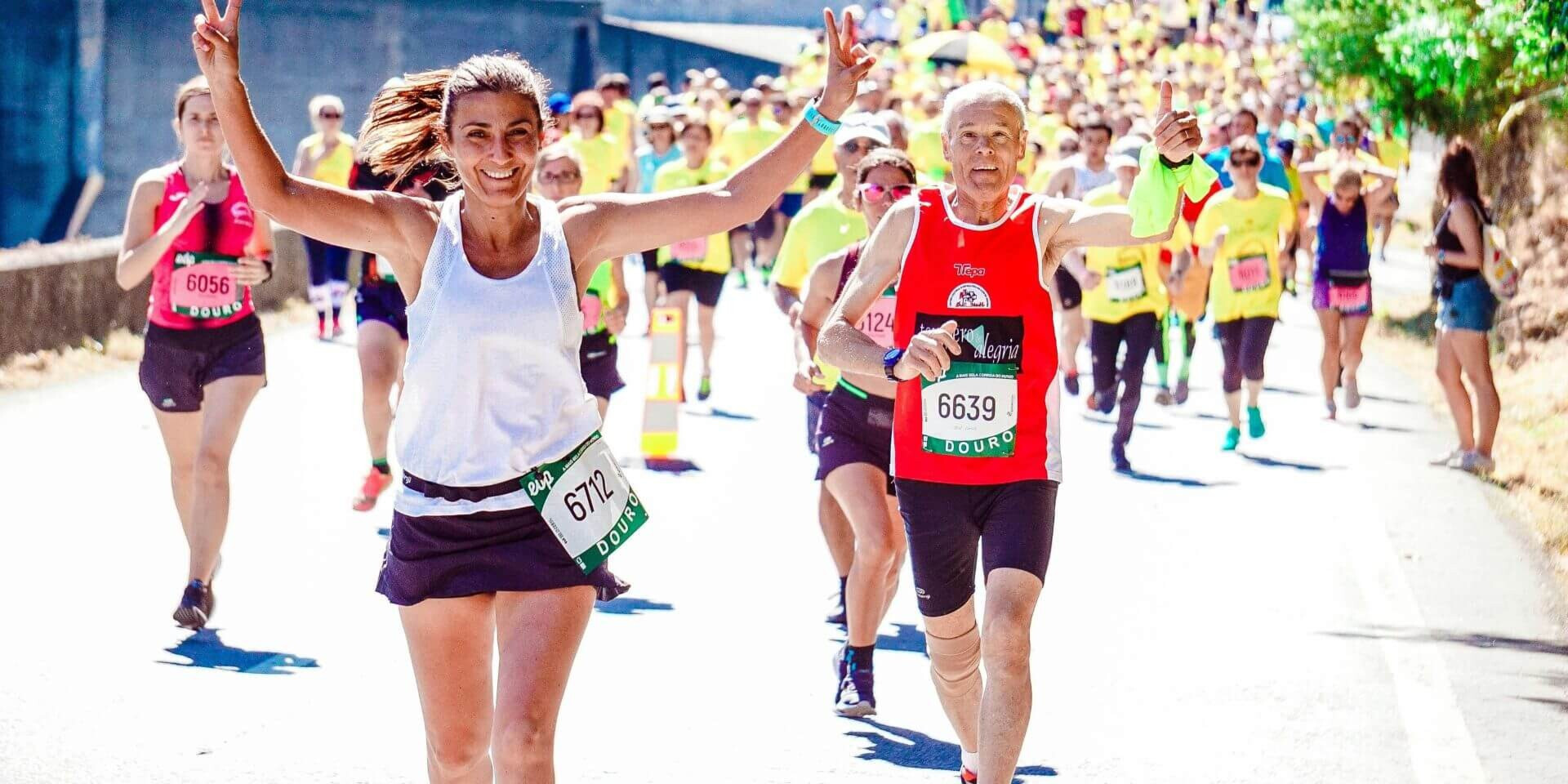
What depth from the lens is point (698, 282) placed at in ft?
52.8

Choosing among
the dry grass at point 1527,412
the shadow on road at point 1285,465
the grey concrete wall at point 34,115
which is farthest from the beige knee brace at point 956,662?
the grey concrete wall at point 34,115

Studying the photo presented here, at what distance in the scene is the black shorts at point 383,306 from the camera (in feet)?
33.0

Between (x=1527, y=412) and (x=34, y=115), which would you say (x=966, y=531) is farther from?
(x=34, y=115)

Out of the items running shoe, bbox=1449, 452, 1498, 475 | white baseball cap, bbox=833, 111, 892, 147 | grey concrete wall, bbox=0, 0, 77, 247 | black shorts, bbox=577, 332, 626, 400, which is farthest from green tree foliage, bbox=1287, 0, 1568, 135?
grey concrete wall, bbox=0, 0, 77, 247

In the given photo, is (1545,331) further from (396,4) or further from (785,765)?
(396,4)

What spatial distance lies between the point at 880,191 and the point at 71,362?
9.84 m

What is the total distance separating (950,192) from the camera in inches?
240

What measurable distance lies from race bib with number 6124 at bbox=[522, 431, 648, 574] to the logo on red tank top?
4.57 feet

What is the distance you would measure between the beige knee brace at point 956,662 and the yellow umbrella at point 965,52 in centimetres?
2706

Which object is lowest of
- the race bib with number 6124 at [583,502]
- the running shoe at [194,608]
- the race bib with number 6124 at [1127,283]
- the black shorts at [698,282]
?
the running shoe at [194,608]

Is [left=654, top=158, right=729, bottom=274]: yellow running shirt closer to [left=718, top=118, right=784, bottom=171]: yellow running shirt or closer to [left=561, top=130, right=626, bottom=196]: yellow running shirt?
[left=561, top=130, right=626, bottom=196]: yellow running shirt

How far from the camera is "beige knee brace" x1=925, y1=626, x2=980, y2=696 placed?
6094mm

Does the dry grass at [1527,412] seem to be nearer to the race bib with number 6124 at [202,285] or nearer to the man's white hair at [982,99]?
the man's white hair at [982,99]

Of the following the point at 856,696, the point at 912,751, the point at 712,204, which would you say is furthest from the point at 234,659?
the point at 712,204
